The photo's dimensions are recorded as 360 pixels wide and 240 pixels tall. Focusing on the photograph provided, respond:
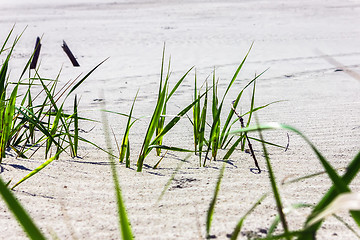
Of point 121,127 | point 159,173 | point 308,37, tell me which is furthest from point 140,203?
point 308,37

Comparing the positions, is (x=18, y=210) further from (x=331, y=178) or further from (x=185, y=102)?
(x=185, y=102)

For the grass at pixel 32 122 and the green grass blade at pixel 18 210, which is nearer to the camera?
the green grass blade at pixel 18 210

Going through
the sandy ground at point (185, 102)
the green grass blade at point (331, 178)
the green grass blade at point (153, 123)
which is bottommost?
the sandy ground at point (185, 102)

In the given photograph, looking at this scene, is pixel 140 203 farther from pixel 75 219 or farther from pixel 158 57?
pixel 158 57

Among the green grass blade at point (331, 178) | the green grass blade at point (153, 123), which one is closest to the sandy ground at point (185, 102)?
the green grass blade at point (153, 123)

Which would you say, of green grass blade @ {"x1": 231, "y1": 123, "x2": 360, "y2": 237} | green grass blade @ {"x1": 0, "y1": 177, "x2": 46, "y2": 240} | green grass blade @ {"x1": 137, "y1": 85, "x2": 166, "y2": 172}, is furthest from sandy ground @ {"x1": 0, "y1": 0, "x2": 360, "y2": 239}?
green grass blade @ {"x1": 0, "y1": 177, "x2": 46, "y2": 240}

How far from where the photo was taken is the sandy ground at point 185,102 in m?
1.46

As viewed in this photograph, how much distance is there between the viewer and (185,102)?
417cm

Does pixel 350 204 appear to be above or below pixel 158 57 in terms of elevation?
above

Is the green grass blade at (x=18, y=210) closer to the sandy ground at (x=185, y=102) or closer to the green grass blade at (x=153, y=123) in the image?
the sandy ground at (x=185, y=102)

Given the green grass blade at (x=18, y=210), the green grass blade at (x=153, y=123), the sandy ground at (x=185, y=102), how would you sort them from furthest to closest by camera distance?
Answer: 1. the green grass blade at (x=153, y=123)
2. the sandy ground at (x=185, y=102)
3. the green grass blade at (x=18, y=210)

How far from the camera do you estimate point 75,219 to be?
4.76 feet

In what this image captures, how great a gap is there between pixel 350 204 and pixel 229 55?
657 cm

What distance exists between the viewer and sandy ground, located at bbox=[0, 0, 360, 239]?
1.46 meters
